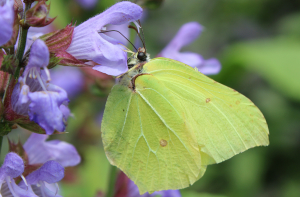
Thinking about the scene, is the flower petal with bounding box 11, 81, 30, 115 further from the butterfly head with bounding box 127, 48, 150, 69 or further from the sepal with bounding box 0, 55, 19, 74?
the butterfly head with bounding box 127, 48, 150, 69

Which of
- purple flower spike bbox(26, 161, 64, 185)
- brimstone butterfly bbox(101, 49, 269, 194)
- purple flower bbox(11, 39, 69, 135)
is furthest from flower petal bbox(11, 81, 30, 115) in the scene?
brimstone butterfly bbox(101, 49, 269, 194)

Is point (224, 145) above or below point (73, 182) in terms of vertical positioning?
above

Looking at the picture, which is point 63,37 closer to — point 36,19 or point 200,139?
point 36,19

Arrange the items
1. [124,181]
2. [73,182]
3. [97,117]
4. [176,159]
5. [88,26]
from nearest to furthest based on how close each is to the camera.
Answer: [88,26] < [176,159] < [124,181] < [73,182] < [97,117]

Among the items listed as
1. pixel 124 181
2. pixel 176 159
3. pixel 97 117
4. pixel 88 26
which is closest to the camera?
pixel 88 26

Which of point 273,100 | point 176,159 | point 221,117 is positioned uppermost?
point 221,117

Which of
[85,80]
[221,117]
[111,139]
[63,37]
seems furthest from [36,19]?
[85,80]
